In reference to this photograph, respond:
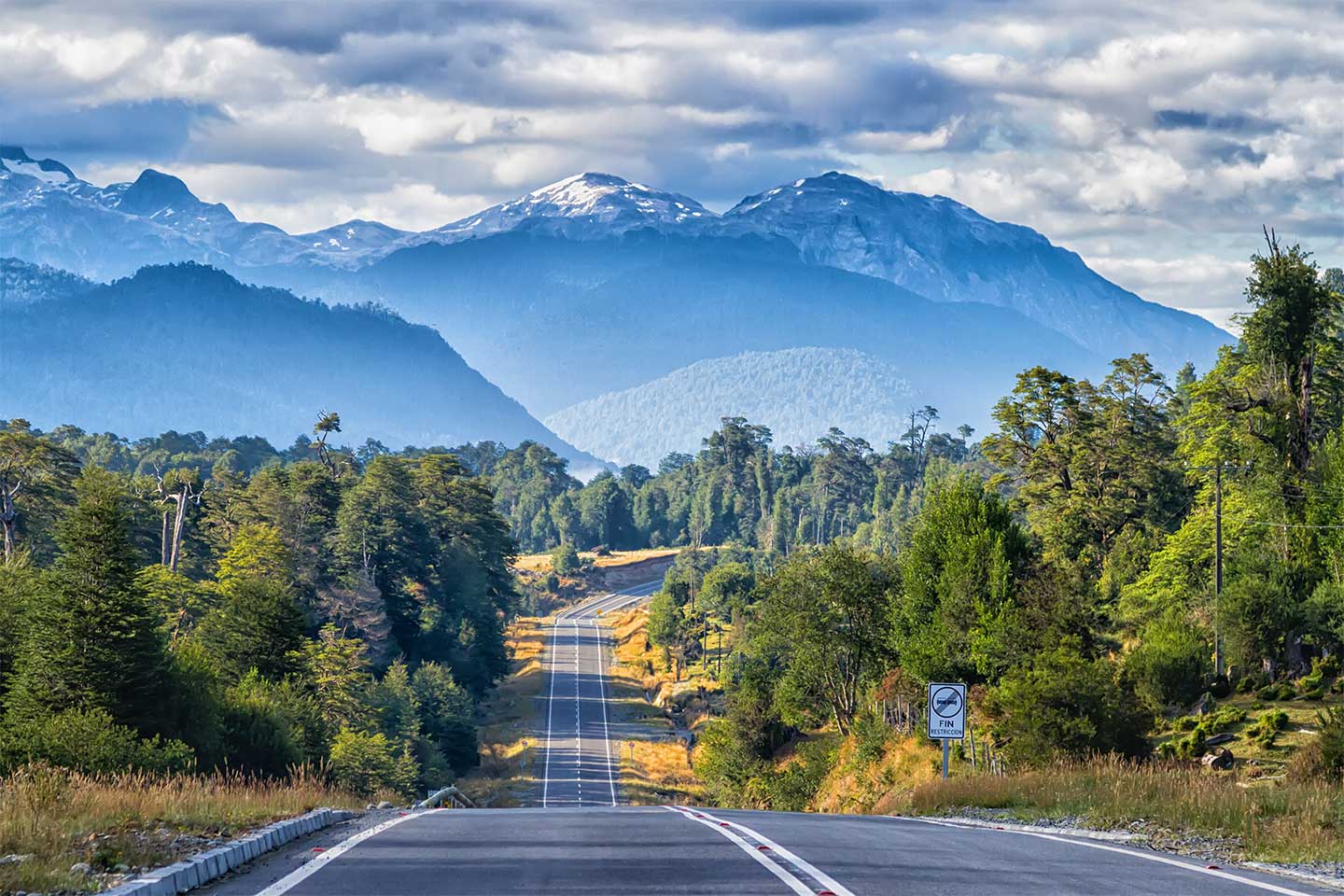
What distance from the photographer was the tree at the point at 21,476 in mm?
89812

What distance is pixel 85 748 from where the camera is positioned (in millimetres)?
39375

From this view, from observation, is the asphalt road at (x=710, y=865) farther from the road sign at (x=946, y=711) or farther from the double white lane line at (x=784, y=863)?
the road sign at (x=946, y=711)

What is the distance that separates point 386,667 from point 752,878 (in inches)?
3891

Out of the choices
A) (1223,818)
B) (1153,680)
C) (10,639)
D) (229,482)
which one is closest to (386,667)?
(229,482)

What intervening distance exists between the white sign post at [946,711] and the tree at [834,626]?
49.1m

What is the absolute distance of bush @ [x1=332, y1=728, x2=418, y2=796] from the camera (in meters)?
69.3

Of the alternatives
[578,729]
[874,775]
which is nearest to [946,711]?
[874,775]

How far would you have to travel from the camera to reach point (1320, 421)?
78250 millimetres

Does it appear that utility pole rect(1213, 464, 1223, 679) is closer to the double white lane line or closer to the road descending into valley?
the road descending into valley

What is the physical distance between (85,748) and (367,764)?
3306cm

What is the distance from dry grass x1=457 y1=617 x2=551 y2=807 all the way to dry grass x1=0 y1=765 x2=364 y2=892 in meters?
63.5

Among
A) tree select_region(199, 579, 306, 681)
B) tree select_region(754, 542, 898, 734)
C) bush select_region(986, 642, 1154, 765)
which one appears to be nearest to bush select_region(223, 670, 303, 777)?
tree select_region(199, 579, 306, 681)

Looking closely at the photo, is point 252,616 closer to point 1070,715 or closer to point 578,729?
point 1070,715

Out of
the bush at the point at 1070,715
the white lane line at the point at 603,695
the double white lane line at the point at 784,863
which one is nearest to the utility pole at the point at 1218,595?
the bush at the point at 1070,715
